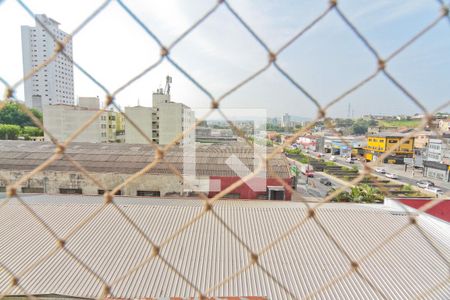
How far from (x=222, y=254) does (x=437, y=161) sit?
48.3ft

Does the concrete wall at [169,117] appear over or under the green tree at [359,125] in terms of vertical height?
over

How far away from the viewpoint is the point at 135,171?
5.61m

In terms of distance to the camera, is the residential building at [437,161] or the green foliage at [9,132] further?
the green foliage at [9,132]

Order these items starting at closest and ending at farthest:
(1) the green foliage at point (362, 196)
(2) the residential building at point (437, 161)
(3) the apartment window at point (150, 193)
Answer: (3) the apartment window at point (150, 193), (1) the green foliage at point (362, 196), (2) the residential building at point (437, 161)

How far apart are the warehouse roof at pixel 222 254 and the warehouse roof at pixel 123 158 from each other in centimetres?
246

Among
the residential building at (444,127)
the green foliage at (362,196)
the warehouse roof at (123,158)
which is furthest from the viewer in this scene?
the green foliage at (362,196)

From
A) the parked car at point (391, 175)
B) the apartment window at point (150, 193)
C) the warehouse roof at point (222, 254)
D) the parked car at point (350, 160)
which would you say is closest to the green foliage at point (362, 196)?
the warehouse roof at point (222, 254)

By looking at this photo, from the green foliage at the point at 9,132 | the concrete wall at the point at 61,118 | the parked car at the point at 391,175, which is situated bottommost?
the parked car at the point at 391,175

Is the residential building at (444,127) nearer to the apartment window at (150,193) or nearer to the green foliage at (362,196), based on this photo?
the apartment window at (150,193)

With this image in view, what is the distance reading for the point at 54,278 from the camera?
6.06 feet

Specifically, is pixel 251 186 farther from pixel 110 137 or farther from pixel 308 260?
pixel 110 137

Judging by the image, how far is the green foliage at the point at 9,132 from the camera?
13.2m

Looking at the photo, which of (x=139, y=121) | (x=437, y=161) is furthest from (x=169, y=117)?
(x=437, y=161)

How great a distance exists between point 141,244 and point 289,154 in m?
17.7
